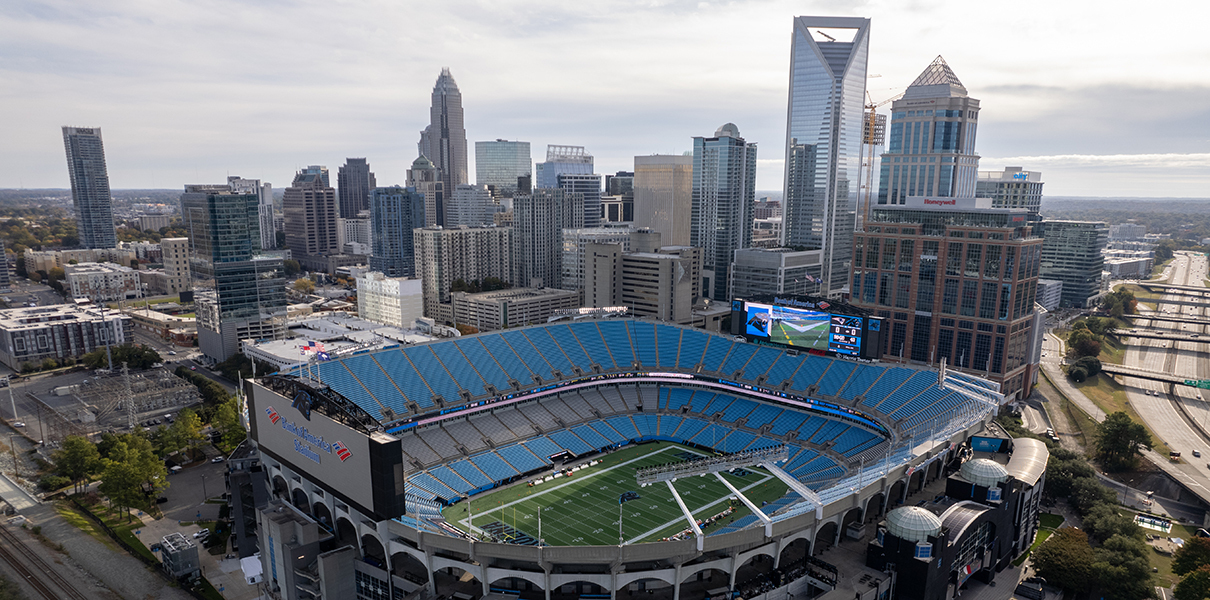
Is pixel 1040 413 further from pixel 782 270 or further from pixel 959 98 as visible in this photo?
pixel 959 98

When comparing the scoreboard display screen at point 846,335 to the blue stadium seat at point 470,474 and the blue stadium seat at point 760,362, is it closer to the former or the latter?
the blue stadium seat at point 760,362

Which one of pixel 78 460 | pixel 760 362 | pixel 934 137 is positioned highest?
pixel 934 137

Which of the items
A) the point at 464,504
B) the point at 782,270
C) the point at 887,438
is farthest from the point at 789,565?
the point at 782,270

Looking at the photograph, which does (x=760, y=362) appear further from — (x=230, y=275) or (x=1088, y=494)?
(x=230, y=275)

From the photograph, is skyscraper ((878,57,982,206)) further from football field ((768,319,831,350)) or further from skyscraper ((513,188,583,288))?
skyscraper ((513,188,583,288))

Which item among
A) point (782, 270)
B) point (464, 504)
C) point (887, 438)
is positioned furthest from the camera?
point (782, 270)

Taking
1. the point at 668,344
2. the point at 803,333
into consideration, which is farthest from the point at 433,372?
the point at 803,333

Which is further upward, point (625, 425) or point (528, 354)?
point (528, 354)

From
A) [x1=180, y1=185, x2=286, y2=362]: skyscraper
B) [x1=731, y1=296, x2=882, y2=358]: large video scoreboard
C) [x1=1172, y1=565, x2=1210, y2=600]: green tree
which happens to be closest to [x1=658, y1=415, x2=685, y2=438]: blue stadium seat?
[x1=731, y1=296, x2=882, y2=358]: large video scoreboard
